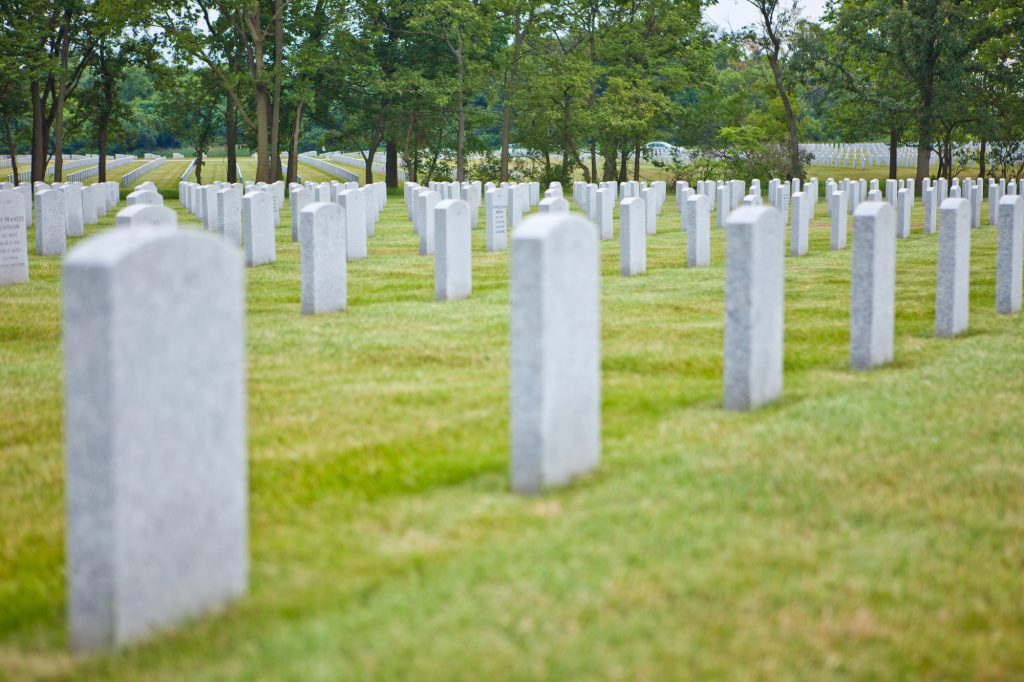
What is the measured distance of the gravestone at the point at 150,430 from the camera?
12.1 ft

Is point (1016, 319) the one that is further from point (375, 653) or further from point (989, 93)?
point (989, 93)

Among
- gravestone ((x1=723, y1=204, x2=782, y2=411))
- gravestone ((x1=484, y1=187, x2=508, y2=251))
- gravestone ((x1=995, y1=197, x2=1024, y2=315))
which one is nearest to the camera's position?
gravestone ((x1=723, y1=204, x2=782, y2=411))

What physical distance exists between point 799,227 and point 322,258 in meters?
9.92

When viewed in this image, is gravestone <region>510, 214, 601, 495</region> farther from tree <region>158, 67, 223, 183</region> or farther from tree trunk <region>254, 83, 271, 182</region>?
tree <region>158, 67, 223, 183</region>

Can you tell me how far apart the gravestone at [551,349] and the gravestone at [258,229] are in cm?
1148

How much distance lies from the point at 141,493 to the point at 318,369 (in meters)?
5.18

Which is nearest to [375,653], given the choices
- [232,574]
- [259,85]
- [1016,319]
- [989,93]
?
[232,574]

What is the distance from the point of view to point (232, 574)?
4.18 metres

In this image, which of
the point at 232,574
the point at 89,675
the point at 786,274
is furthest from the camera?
the point at 786,274

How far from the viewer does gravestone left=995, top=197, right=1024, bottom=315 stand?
11531 millimetres

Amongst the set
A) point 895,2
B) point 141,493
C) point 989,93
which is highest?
point 895,2

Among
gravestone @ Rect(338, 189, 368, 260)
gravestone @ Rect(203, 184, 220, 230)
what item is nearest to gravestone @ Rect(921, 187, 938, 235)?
gravestone @ Rect(338, 189, 368, 260)

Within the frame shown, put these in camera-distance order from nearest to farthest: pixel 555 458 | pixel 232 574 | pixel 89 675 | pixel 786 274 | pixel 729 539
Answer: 1. pixel 89 675
2. pixel 232 574
3. pixel 729 539
4. pixel 555 458
5. pixel 786 274

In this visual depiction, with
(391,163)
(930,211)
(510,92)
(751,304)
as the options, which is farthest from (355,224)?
(391,163)
